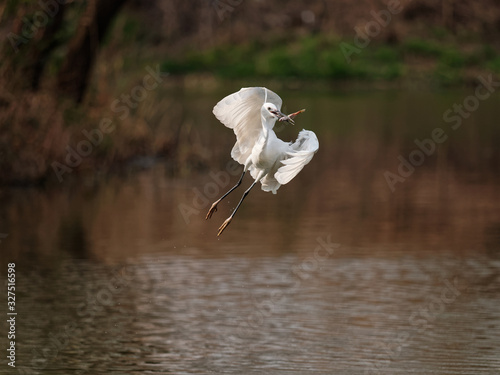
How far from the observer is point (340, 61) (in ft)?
124

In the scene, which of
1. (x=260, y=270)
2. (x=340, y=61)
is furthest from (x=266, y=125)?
(x=340, y=61)

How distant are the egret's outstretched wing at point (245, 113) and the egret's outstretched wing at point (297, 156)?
0.31 meters

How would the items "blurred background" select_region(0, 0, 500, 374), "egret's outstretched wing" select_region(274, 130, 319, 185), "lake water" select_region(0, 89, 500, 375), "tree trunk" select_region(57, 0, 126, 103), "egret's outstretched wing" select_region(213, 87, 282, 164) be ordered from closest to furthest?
1. "egret's outstretched wing" select_region(274, 130, 319, 185)
2. "egret's outstretched wing" select_region(213, 87, 282, 164)
3. "lake water" select_region(0, 89, 500, 375)
4. "blurred background" select_region(0, 0, 500, 374)
5. "tree trunk" select_region(57, 0, 126, 103)

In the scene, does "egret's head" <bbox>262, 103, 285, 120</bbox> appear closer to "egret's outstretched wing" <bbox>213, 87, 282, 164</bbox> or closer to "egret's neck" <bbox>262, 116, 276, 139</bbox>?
"egret's neck" <bbox>262, 116, 276, 139</bbox>

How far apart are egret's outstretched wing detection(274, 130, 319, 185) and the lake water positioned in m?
1.30

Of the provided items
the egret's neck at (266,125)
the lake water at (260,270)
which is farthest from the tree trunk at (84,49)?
the egret's neck at (266,125)

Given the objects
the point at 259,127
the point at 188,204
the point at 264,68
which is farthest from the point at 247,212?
the point at 264,68

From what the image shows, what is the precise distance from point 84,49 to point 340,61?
19.7 meters

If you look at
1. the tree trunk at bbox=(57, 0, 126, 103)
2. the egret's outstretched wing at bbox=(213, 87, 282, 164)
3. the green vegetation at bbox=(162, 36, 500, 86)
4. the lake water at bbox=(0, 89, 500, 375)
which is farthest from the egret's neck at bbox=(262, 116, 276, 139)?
the green vegetation at bbox=(162, 36, 500, 86)

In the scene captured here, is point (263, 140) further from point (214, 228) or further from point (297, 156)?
point (214, 228)

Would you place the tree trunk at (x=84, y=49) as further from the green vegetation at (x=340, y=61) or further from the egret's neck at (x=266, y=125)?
the green vegetation at (x=340, y=61)

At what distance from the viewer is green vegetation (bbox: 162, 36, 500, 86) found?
37.2 meters

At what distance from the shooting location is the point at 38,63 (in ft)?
58.6

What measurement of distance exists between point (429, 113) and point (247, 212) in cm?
1424
